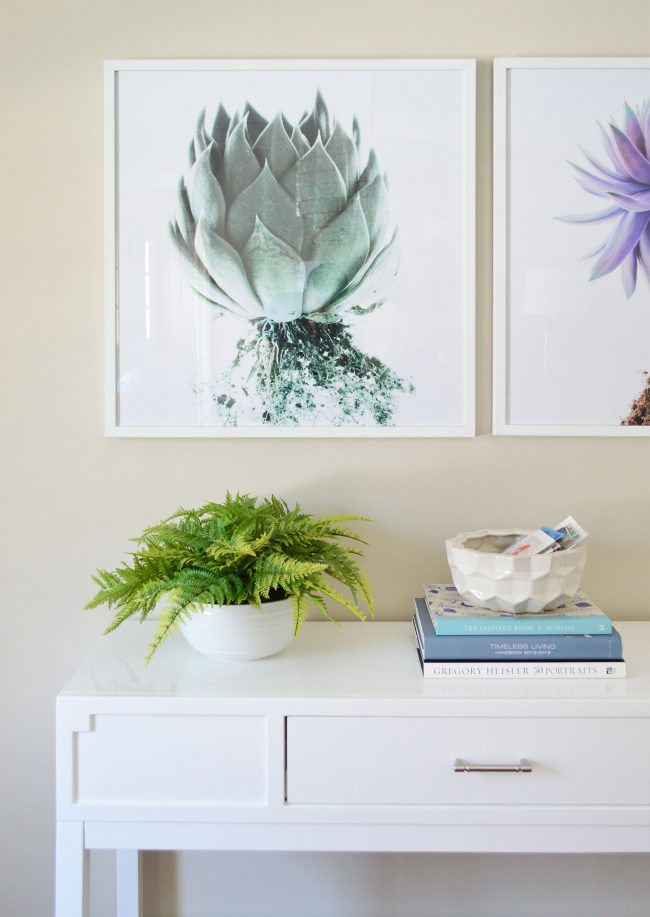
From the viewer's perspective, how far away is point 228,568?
1.12m

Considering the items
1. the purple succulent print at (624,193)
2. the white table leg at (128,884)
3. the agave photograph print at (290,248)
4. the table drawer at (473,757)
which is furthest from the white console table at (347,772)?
the purple succulent print at (624,193)

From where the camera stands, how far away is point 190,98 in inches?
54.1

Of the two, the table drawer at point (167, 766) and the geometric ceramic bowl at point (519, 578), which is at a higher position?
the geometric ceramic bowl at point (519, 578)

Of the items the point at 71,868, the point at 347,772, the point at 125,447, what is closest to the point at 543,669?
the point at 347,772

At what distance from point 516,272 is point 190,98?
2.31ft

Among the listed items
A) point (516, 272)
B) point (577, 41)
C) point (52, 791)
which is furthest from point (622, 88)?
point (52, 791)

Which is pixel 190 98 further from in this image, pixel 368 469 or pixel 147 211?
pixel 368 469

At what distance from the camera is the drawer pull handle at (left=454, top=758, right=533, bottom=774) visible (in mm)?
1046

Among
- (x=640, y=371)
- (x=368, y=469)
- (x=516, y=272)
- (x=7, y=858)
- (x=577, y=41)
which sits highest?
(x=577, y=41)

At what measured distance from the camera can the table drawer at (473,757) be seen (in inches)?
41.6

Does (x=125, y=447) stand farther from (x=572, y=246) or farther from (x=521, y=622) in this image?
(x=572, y=246)

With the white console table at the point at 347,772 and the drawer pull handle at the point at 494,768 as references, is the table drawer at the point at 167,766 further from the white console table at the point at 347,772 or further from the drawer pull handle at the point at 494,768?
the drawer pull handle at the point at 494,768

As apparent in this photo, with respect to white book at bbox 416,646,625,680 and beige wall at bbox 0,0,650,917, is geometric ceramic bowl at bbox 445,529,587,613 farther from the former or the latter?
beige wall at bbox 0,0,650,917

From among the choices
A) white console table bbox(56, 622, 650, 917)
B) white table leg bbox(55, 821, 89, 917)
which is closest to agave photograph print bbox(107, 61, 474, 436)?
white console table bbox(56, 622, 650, 917)
